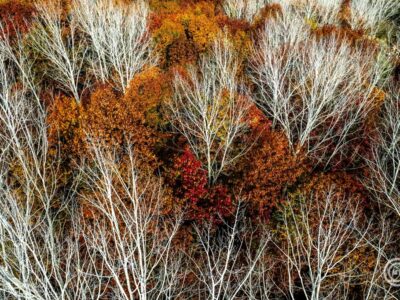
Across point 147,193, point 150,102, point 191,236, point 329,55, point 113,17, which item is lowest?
point 191,236

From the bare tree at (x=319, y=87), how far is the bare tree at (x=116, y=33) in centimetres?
868

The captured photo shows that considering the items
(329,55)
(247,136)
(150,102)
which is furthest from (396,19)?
(150,102)

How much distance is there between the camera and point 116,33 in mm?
23266

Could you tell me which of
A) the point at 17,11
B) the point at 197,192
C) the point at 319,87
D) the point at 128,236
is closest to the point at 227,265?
the point at 128,236

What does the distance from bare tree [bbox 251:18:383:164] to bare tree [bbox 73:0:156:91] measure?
28.5 feet

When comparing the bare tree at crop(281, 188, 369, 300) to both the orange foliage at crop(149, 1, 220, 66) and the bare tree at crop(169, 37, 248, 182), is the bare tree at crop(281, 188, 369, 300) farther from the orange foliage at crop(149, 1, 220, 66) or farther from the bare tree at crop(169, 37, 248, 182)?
the orange foliage at crop(149, 1, 220, 66)

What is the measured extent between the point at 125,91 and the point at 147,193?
970cm

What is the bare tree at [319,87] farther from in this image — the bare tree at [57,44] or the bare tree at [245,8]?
the bare tree at [245,8]

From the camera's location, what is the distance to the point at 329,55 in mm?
19281

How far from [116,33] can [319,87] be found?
13.3 metres

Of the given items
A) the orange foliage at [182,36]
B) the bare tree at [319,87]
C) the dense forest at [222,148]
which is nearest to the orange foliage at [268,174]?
the dense forest at [222,148]

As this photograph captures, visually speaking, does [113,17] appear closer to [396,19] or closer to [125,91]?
[125,91]

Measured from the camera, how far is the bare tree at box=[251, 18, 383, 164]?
19.0 metres

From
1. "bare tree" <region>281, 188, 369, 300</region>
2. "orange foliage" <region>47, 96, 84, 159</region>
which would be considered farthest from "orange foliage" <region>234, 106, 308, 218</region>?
"orange foliage" <region>47, 96, 84, 159</region>
